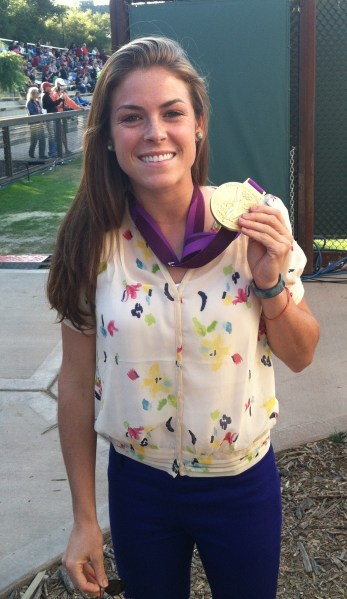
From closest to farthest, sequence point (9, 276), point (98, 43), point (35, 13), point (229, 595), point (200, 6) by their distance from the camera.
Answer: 1. point (229, 595)
2. point (200, 6)
3. point (9, 276)
4. point (35, 13)
5. point (98, 43)

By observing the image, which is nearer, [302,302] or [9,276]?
[302,302]

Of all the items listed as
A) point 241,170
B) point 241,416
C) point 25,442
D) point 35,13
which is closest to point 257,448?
point 241,416

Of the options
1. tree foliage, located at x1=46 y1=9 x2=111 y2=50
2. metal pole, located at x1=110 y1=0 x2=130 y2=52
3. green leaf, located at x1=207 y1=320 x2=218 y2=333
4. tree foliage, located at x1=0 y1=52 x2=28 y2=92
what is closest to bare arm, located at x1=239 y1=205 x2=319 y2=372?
green leaf, located at x1=207 y1=320 x2=218 y2=333

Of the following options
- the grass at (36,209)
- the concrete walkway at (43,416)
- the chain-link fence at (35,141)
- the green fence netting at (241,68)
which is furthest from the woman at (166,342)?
the chain-link fence at (35,141)

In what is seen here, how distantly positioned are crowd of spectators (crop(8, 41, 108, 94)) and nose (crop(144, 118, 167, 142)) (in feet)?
113

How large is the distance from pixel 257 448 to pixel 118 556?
0.47 m

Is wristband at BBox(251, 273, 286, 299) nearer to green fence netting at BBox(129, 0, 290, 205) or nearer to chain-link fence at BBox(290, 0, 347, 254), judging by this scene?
green fence netting at BBox(129, 0, 290, 205)

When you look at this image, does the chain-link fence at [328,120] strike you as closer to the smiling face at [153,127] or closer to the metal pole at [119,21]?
the metal pole at [119,21]

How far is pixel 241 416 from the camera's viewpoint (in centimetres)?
169

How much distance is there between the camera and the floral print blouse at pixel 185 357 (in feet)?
5.43

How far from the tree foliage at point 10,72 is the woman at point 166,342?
75.6ft

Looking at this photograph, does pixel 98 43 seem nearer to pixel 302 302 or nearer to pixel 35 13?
pixel 35 13

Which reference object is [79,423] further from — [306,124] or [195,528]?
[306,124]

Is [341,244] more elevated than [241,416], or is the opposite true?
[241,416]
